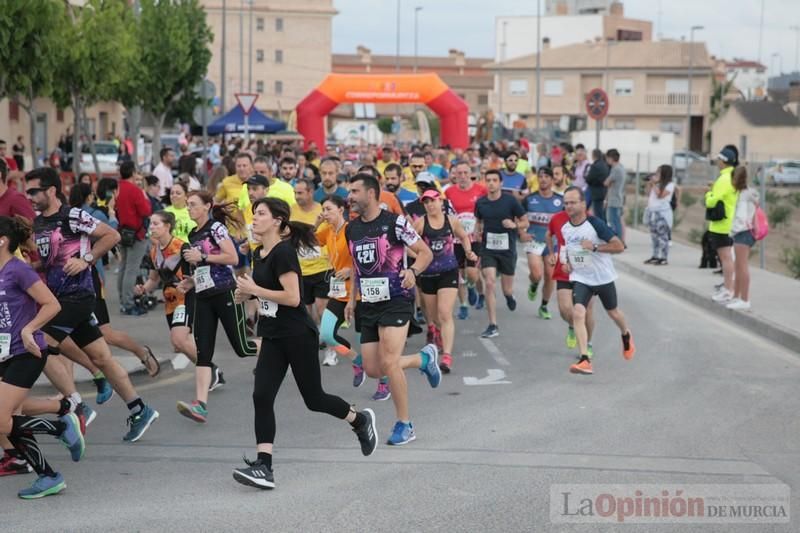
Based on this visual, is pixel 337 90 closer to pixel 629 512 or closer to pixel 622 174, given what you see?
pixel 622 174

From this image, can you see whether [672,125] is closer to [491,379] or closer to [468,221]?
[468,221]

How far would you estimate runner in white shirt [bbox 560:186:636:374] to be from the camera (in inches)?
454

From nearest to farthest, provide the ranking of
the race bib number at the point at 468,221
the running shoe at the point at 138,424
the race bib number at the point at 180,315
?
the running shoe at the point at 138,424, the race bib number at the point at 180,315, the race bib number at the point at 468,221

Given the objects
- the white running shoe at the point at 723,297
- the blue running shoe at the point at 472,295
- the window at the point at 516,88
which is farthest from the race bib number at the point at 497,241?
the window at the point at 516,88

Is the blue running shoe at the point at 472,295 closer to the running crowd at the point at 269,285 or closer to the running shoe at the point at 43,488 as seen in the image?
the running crowd at the point at 269,285

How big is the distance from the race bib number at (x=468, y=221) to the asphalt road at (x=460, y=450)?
6.55 feet

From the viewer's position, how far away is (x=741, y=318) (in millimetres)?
15391

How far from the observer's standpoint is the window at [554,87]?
8569cm

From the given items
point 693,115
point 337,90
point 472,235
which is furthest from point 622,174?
point 693,115

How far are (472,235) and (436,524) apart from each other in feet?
Answer: 26.1

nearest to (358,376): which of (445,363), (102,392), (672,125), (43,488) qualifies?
(445,363)

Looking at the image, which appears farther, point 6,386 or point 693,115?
point 693,115

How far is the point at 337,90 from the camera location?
38656mm

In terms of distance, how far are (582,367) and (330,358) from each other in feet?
7.99
